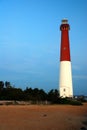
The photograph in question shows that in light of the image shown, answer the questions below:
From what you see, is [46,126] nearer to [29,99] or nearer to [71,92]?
[29,99]

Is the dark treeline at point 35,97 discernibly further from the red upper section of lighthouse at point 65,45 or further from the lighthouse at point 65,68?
the red upper section of lighthouse at point 65,45

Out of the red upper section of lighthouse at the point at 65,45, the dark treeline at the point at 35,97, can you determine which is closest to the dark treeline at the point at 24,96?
the dark treeline at the point at 35,97

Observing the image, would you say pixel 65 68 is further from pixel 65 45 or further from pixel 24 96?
pixel 24 96

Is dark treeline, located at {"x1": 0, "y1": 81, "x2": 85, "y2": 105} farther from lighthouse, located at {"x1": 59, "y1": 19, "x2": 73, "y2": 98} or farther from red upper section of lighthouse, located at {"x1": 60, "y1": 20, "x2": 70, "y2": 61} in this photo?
red upper section of lighthouse, located at {"x1": 60, "y1": 20, "x2": 70, "y2": 61}

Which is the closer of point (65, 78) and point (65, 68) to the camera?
point (65, 68)

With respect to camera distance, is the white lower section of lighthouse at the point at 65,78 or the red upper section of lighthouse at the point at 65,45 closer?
the red upper section of lighthouse at the point at 65,45

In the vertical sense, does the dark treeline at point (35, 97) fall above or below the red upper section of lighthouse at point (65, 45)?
below

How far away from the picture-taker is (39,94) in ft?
190

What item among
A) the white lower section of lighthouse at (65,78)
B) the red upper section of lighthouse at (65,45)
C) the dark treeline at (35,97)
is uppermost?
the red upper section of lighthouse at (65,45)

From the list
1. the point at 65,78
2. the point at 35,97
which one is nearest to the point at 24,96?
the point at 35,97

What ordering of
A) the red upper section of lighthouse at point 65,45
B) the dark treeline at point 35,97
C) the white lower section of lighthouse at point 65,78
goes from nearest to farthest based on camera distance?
the dark treeline at point 35,97, the red upper section of lighthouse at point 65,45, the white lower section of lighthouse at point 65,78

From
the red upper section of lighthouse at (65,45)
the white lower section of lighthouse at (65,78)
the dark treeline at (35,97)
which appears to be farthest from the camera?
the white lower section of lighthouse at (65,78)

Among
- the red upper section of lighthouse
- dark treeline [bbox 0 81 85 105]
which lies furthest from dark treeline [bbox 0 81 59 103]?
the red upper section of lighthouse

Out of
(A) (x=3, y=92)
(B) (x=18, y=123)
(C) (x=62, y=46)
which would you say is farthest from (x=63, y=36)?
(B) (x=18, y=123)
